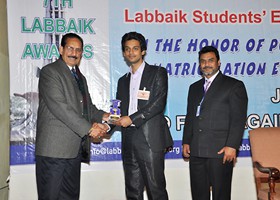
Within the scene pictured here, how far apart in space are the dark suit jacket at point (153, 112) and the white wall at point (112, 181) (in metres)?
1.15

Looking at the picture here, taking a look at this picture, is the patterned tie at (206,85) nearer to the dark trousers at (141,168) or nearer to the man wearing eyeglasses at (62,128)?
the dark trousers at (141,168)

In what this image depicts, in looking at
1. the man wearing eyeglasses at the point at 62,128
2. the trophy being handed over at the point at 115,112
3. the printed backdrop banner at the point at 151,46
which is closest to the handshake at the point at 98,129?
the man wearing eyeglasses at the point at 62,128

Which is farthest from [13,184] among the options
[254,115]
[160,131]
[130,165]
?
[254,115]

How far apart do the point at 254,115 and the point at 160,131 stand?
165 centimetres

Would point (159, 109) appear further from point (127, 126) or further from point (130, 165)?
point (130, 165)

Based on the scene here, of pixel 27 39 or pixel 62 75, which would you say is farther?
pixel 27 39

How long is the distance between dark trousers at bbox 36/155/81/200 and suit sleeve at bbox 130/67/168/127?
640mm

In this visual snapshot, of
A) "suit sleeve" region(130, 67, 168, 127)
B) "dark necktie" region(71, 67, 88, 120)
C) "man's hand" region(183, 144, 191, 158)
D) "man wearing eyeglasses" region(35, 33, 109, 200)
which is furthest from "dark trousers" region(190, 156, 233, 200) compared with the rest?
"dark necktie" region(71, 67, 88, 120)

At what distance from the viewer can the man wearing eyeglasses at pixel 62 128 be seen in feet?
10.8

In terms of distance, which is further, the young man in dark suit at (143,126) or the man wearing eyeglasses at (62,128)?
the young man in dark suit at (143,126)

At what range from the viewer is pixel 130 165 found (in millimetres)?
3715

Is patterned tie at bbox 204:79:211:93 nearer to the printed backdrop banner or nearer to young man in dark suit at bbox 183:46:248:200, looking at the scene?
Answer: young man in dark suit at bbox 183:46:248:200

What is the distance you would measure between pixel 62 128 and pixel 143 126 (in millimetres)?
718

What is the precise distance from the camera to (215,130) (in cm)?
359
